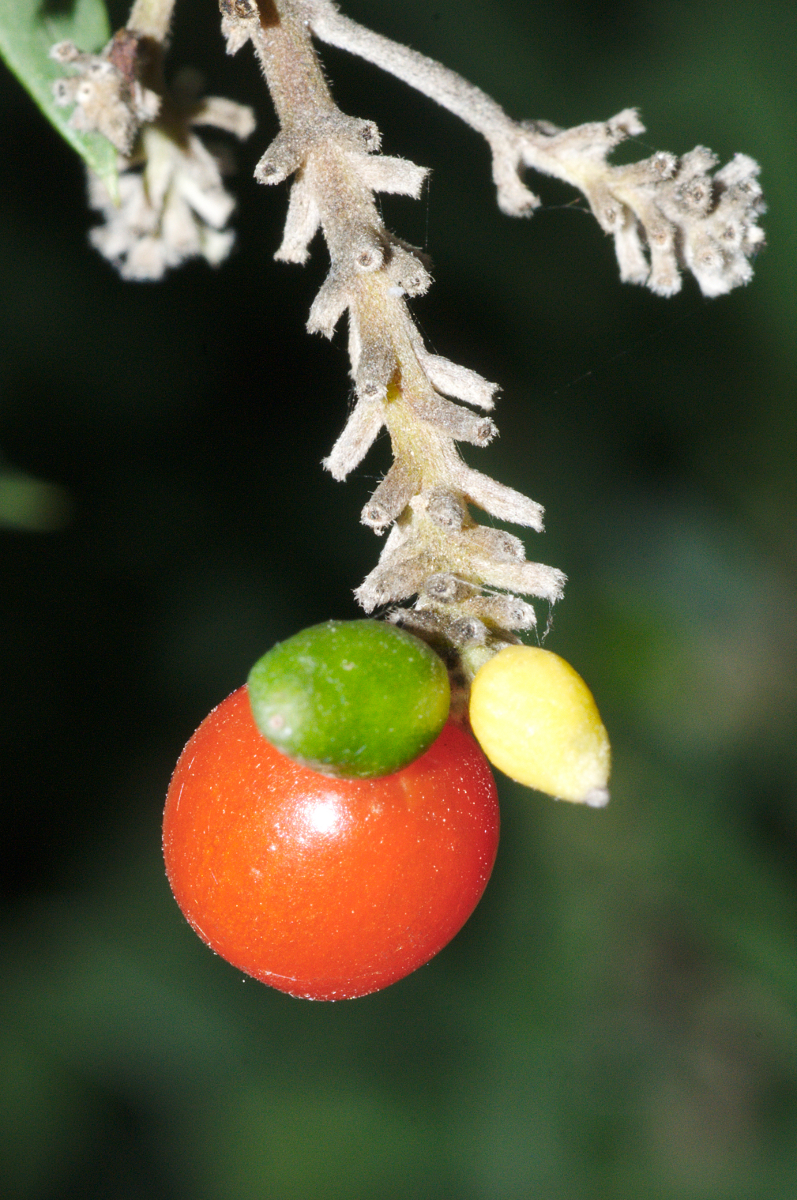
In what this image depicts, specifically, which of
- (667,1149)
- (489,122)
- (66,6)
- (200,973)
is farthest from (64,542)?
(667,1149)

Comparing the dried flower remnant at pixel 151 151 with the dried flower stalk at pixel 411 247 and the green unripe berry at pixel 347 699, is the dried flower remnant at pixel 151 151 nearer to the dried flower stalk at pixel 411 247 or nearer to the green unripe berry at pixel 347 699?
the dried flower stalk at pixel 411 247

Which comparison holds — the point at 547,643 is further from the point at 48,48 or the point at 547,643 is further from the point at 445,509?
the point at 48,48

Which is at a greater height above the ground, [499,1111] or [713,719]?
[713,719]

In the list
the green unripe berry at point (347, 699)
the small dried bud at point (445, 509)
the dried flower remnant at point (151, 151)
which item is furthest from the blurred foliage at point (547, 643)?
the green unripe berry at point (347, 699)

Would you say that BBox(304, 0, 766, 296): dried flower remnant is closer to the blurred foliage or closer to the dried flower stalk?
Result: the dried flower stalk

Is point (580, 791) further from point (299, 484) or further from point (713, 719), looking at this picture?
point (713, 719)

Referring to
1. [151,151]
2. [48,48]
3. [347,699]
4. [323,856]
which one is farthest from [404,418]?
[151,151]
